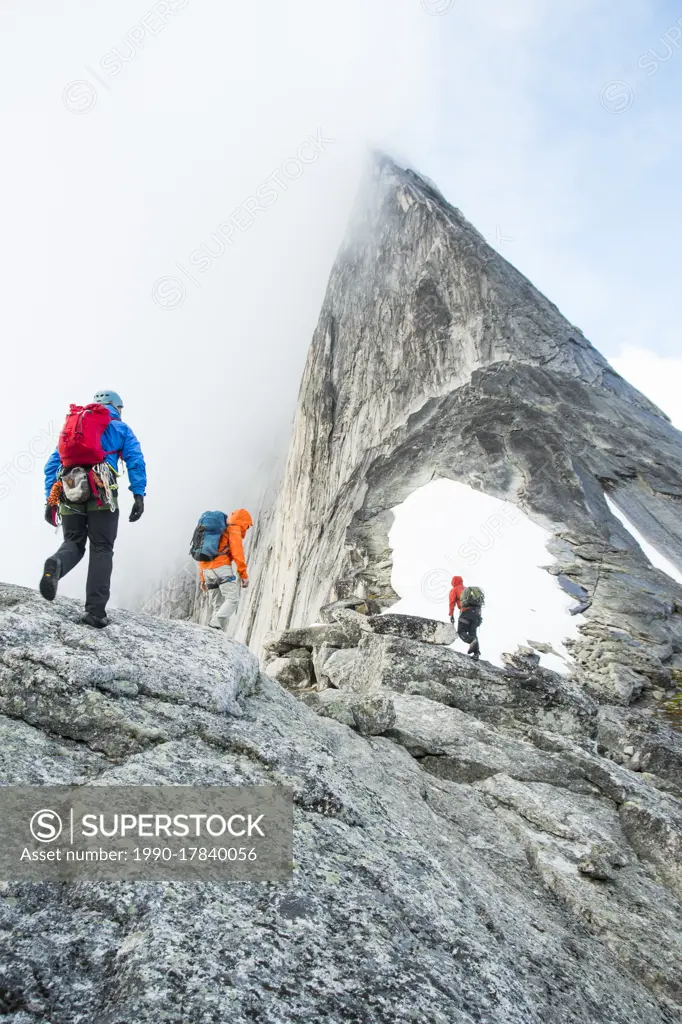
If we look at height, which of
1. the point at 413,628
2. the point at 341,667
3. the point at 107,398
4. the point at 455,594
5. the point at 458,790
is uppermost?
the point at 107,398

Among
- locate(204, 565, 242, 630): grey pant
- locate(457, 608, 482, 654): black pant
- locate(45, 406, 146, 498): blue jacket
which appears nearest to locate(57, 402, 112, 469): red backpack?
locate(45, 406, 146, 498): blue jacket

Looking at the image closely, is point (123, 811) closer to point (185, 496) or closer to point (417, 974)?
point (417, 974)

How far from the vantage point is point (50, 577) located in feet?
20.6

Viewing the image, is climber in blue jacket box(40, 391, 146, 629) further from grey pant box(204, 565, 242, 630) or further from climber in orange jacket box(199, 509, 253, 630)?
grey pant box(204, 565, 242, 630)

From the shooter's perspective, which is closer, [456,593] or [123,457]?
[123,457]

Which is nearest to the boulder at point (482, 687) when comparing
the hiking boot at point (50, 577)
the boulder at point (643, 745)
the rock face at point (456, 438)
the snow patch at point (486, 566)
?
the boulder at point (643, 745)

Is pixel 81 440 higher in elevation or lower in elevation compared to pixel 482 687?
higher

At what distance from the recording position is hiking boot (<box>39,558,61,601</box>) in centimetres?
626

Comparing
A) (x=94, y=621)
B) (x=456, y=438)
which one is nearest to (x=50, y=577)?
(x=94, y=621)

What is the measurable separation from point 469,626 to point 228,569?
6.97m

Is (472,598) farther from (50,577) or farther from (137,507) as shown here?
(50,577)

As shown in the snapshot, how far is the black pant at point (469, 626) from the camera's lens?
1470cm

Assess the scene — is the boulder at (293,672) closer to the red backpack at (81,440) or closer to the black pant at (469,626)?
the black pant at (469,626)

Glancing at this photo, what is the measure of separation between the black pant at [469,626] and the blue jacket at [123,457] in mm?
9576
